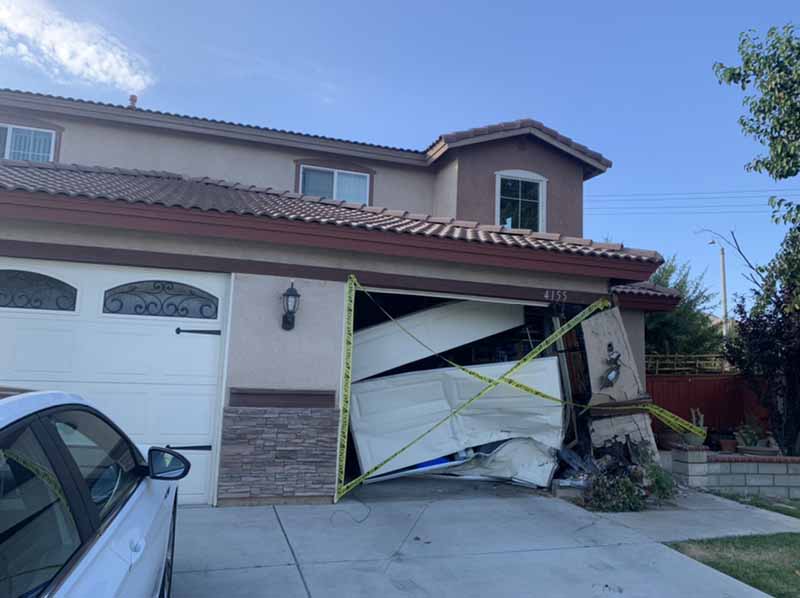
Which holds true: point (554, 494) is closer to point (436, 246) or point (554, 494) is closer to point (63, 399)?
point (436, 246)

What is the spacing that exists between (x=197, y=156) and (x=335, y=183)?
2594 millimetres

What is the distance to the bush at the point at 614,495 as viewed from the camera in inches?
277

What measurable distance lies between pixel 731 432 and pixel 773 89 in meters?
7.03

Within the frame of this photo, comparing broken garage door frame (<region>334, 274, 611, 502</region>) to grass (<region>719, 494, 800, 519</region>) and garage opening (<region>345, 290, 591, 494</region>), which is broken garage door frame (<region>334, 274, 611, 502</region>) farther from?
grass (<region>719, 494, 800, 519</region>)

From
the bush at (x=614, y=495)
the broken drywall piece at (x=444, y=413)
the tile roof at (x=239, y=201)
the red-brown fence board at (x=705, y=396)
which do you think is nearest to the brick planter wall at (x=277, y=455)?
the broken drywall piece at (x=444, y=413)

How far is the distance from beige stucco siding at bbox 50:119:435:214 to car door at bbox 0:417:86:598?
9704mm

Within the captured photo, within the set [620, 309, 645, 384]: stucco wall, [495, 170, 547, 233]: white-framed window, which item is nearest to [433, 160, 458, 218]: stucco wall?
[495, 170, 547, 233]: white-framed window

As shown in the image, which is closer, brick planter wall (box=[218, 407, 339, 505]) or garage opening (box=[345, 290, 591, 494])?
brick planter wall (box=[218, 407, 339, 505])

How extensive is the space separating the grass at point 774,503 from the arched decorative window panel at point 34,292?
8.62 metres

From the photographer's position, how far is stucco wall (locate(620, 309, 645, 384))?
37.1 feet

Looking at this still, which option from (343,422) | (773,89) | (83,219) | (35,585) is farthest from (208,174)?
(35,585)

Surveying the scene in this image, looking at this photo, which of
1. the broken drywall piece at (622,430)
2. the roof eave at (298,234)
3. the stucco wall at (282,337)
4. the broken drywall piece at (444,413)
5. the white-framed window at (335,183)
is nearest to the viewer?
the roof eave at (298,234)

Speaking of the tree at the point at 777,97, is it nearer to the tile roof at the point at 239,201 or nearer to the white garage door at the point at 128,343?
the tile roof at the point at 239,201

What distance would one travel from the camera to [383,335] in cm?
816
